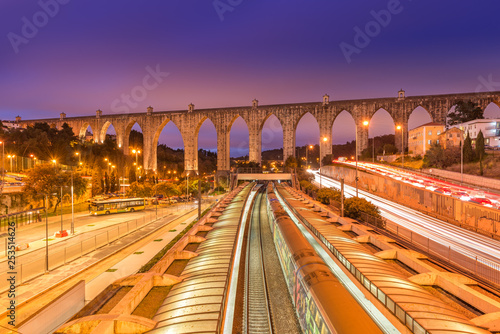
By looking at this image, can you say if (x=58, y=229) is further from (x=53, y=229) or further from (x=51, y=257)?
(x=51, y=257)

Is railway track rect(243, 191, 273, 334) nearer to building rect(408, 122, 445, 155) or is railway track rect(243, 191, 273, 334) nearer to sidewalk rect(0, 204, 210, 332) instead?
sidewalk rect(0, 204, 210, 332)

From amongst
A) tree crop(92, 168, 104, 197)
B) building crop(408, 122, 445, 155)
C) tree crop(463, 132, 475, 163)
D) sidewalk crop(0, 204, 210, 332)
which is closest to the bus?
tree crop(92, 168, 104, 197)

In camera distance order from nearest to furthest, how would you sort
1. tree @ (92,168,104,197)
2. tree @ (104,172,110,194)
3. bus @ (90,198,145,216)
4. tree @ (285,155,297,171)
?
bus @ (90,198,145,216)
tree @ (92,168,104,197)
tree @ (104,172,110,194)
tree @ (285,155,297,171)

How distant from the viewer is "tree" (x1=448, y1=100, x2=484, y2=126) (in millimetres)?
50225

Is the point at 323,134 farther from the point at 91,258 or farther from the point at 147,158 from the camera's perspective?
the point at 91,258

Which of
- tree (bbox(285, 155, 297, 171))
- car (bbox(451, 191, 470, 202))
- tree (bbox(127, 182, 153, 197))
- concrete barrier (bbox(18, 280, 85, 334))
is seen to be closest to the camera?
concrete barrier (bbox(18, 280, 85, 334))

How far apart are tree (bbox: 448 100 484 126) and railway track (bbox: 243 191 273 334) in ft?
165

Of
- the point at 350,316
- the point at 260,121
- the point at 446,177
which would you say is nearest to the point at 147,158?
the point at 260,121

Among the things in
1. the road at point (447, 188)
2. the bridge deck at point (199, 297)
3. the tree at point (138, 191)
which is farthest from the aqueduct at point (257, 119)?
the bridge deck at point (199, 297)

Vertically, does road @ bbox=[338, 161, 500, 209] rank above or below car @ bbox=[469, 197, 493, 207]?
above

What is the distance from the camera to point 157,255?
62.0ft

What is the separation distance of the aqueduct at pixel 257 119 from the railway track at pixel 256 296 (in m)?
40.6

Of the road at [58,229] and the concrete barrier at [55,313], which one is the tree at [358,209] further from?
the road at [58,229]

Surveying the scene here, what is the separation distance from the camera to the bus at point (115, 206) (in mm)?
36562
